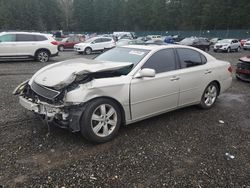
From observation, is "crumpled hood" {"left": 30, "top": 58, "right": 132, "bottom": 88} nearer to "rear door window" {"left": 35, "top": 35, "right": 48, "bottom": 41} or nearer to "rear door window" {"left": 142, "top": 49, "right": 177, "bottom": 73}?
"rear door window" {"left": 142, "top": 49, "right": 177, "bottom": 73}

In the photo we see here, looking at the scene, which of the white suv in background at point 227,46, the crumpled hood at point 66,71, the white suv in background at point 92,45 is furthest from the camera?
the white suv in background at point 227,46

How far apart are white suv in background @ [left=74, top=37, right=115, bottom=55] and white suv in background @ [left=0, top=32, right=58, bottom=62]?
25.0ft

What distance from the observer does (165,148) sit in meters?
4.02

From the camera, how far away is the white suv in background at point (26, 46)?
13.4 metres

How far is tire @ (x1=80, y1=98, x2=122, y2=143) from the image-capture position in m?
3.83

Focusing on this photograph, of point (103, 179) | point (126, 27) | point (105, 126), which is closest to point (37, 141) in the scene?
point (105, 126)

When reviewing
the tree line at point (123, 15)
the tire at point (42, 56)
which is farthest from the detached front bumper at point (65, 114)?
the tree line at point (123, 15)

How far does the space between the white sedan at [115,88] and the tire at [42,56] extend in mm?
9909

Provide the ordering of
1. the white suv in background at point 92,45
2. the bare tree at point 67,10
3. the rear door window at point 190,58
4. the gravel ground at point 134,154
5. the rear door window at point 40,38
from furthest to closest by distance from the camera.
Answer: the bare tree at point 67,10 < the white suv in background at point 92,45 < the rear door window at point 40,38 < the rear door window at point 190,58 < the gravel ground at point 134,154

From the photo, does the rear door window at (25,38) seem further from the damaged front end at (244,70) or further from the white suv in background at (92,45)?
the damaged front end at (244,70)

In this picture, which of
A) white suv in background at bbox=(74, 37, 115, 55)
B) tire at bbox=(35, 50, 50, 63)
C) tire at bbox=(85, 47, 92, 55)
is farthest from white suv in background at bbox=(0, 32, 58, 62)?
tire at bbox=(85, 47, 92, 55)

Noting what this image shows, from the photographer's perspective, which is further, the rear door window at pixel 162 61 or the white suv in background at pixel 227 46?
the white suv in background at pixel 227 46

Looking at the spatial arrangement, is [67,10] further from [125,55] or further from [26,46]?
[125,55]

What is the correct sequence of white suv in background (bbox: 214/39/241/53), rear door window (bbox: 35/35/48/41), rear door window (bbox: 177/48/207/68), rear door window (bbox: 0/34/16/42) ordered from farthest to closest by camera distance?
white suv in background (bbox: 214/39/241/53)
rear door window (bbox: 35/35/48/41)
rear door window (bbox: 0/34/16/42)
rear door window (bbox: 177/48/207/68)
